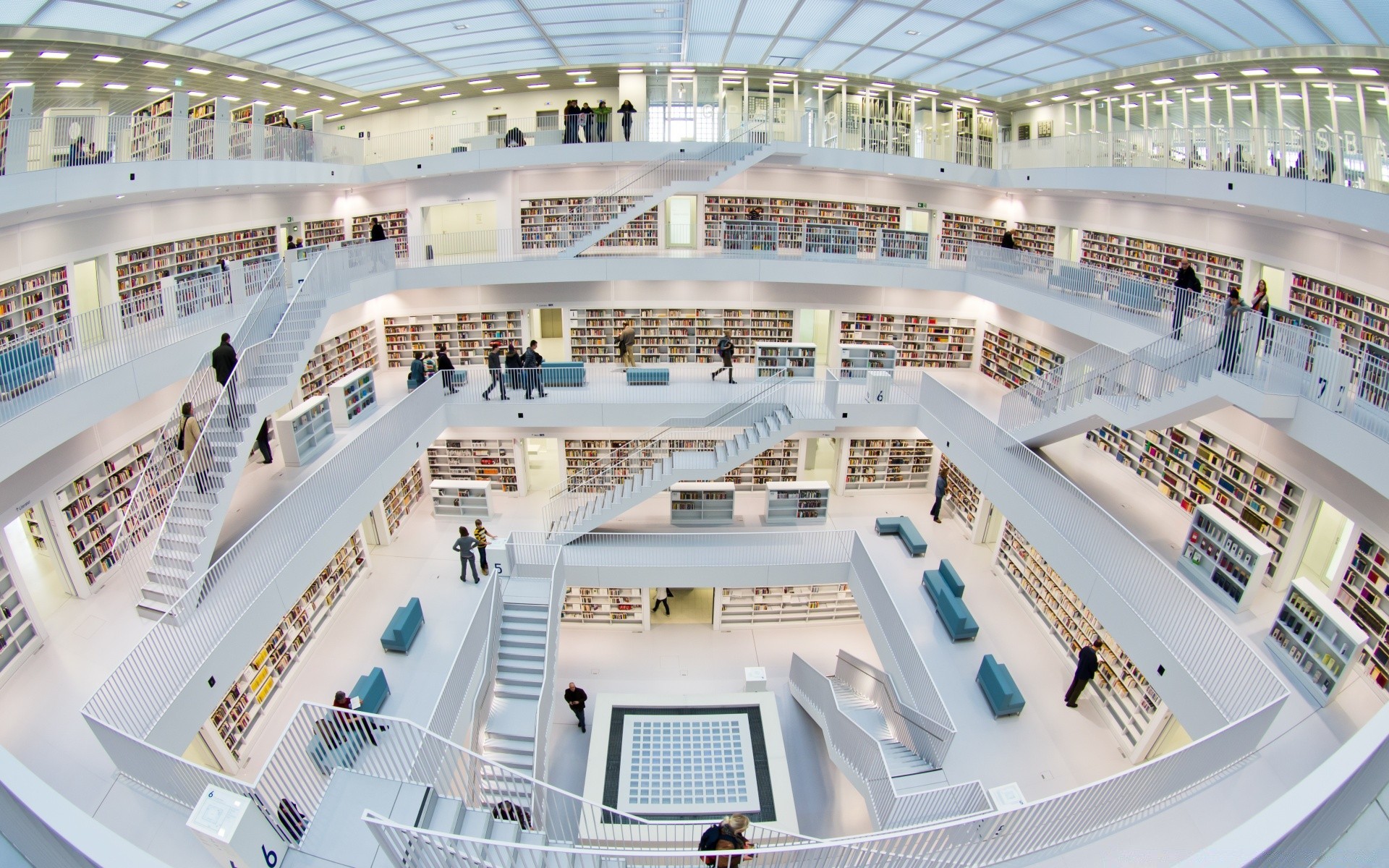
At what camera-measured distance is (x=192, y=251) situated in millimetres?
13250

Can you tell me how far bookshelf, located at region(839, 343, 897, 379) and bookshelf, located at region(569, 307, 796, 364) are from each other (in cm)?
205

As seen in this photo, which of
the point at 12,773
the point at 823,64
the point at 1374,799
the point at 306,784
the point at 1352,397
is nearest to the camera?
the point at 1374,799

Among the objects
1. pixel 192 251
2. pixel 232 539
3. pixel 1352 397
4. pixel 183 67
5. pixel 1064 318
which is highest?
pixel 183 67

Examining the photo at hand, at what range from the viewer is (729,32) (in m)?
14.6

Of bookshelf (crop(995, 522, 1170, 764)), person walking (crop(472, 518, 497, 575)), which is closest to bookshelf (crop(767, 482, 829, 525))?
bookshelf (crop(995, 522, 1170, 764))

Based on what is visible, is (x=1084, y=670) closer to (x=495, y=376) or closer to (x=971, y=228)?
(x=495, y=376)

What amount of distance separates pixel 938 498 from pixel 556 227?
1149 cm

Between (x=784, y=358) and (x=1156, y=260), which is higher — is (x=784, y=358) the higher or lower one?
the lower one

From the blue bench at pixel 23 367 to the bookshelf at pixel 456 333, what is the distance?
938 cm

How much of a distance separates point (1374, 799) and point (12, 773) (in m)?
7.20

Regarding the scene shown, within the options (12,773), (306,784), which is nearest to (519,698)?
(306,784)

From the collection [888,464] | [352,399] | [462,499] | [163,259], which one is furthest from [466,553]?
[888,464]

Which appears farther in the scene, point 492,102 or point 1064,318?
point 492,102

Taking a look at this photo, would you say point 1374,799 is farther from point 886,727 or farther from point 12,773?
point 886,727
